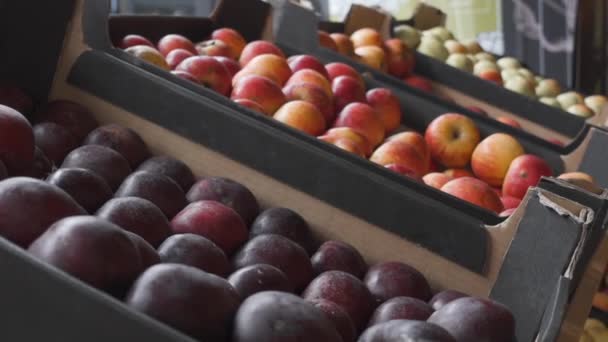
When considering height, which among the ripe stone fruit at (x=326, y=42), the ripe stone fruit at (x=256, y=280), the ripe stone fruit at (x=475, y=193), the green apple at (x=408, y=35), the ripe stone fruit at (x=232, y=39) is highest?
the green apple at (x=408, y=35)

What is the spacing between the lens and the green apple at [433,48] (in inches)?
146

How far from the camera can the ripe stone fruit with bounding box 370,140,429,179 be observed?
193cm

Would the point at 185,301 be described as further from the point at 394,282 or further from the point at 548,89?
the point at 548,89

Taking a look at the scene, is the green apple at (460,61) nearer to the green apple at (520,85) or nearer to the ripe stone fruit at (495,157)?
the green apple at (520,85)

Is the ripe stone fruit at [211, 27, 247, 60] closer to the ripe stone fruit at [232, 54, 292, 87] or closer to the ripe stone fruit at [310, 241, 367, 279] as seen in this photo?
the ripe stone fruit at [232, 54, 292, 87]

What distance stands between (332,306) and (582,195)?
51 cm

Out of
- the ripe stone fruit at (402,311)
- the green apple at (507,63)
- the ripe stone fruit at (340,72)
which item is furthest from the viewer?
the green apple at (507,63)

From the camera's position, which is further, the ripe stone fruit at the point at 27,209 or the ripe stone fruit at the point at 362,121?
the ripe stone fruit at the point at 362,121

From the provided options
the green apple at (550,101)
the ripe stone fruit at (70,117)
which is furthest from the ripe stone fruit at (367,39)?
the ripe stone fruit at (70,117)

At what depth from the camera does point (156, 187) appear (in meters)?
1.24

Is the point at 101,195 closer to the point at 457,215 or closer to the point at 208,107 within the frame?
the point at 208,107

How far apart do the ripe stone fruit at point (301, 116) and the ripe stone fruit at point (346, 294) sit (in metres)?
0.81

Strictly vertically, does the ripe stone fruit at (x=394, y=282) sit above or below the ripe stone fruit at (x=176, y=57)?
below

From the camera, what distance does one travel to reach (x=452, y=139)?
2268mm
